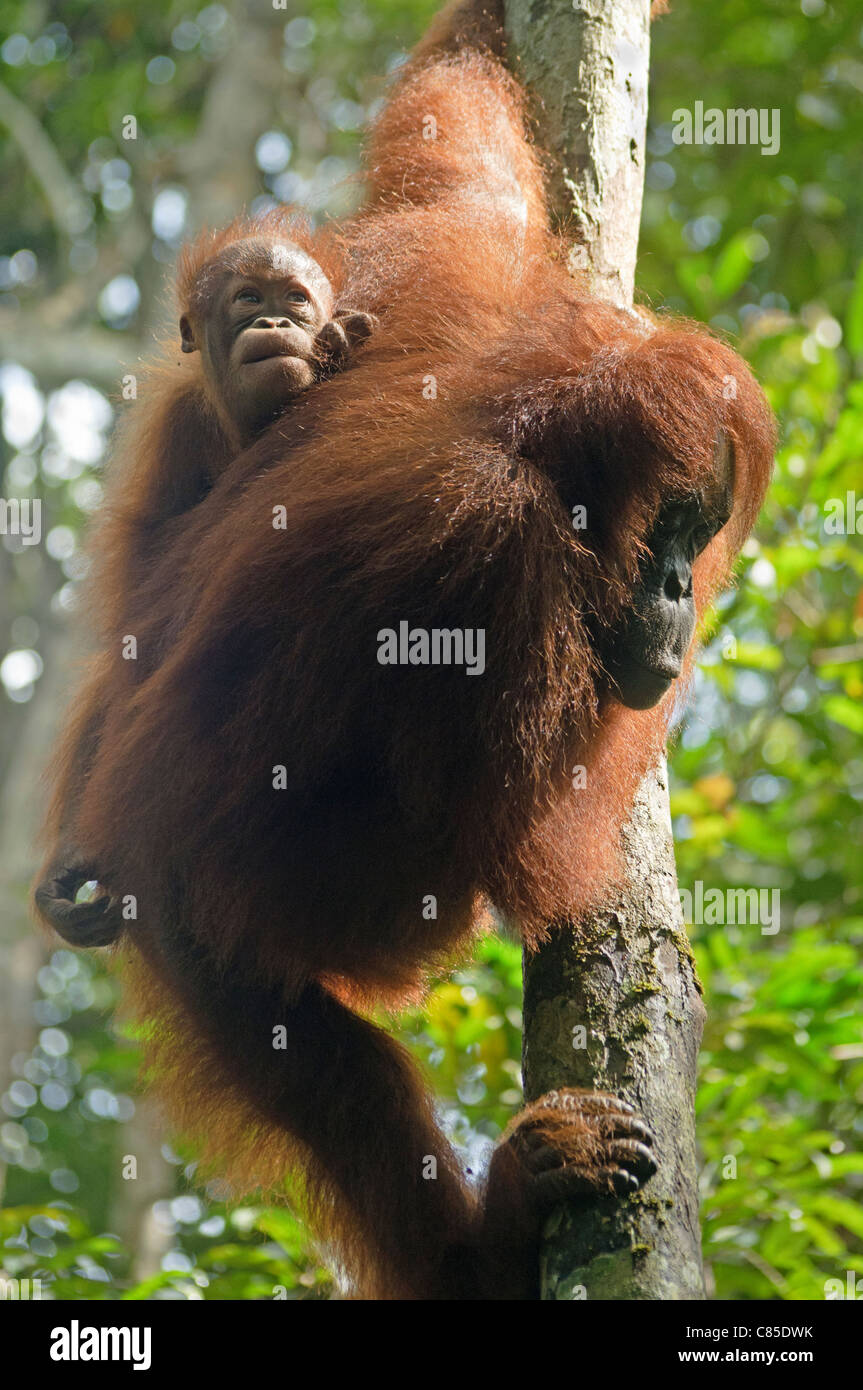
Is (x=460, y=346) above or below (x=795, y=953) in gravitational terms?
above

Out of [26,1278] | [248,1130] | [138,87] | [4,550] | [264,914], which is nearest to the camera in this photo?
[264,914]

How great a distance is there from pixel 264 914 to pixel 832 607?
3.72 metres

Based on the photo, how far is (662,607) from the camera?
264 cm

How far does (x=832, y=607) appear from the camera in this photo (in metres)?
5.73

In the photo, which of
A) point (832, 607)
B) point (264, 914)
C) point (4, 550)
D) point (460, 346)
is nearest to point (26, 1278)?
point (264, 914)

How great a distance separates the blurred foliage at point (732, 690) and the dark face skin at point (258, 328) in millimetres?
869

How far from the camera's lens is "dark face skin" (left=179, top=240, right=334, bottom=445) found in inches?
120

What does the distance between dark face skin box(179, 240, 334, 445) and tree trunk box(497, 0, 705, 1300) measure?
0.65m

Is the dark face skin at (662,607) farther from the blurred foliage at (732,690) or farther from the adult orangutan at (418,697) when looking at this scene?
the blurred foliage at (732,690)

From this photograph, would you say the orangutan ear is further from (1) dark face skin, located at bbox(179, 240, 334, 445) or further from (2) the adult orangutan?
(2) the adult orangutan

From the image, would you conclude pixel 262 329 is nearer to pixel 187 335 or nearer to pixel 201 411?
pixel 201 411

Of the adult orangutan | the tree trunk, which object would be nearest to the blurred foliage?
the tree trunk

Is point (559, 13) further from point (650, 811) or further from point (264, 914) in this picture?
point (264, 914)
